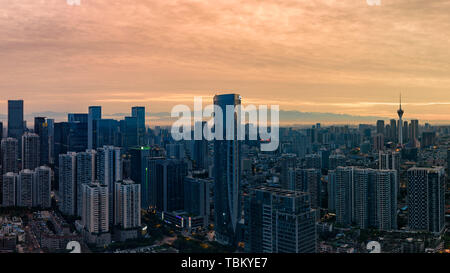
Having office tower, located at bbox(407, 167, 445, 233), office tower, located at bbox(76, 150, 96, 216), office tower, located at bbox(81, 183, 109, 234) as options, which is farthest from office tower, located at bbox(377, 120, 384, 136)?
office tower, located at bbox(76, 150, 96, 216)

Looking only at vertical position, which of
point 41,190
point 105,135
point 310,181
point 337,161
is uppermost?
point 105,135

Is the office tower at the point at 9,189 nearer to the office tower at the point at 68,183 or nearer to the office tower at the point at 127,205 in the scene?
the office tower at the point at 68,183

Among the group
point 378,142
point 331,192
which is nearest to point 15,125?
point 331,192

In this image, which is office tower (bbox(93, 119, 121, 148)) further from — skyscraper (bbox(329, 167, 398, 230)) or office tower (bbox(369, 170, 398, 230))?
office tower (bbox(369, 170, 398, 230))

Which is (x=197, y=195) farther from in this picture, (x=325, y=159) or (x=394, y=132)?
(x=394, y=132)

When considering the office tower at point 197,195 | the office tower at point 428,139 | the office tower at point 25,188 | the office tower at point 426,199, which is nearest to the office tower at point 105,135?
the office tower at point 25,188

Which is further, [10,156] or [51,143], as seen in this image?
[51,143]
